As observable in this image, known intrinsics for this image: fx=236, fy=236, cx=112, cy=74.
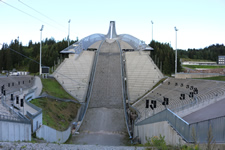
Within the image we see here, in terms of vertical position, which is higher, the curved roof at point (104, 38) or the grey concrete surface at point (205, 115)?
the curved roof at point (104, 38)

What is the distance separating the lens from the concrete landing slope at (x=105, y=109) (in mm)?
21656

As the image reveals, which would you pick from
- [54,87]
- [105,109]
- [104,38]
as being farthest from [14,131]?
[104,38]

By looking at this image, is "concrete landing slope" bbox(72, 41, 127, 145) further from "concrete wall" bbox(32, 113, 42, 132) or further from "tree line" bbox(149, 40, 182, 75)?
"tree line" bbox(149, 40, 182, 75)

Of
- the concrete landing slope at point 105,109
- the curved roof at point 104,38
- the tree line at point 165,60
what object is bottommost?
the concrete landing slope at point 105,109

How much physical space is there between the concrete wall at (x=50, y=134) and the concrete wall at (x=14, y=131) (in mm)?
1919

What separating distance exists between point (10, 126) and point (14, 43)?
212 ft

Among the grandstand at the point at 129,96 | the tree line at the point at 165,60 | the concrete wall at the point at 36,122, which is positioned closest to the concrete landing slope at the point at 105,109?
the grandstand at the point at 129,96

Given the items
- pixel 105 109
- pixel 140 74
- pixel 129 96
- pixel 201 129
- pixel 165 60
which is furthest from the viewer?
pixel 165 60

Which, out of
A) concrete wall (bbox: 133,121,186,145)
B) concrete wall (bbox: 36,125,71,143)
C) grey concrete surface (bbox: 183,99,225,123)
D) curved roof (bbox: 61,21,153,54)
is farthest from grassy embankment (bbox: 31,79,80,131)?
curved roof (bbox: 61,21,153,54)

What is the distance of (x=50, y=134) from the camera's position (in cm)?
1767

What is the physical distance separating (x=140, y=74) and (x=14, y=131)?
107 ft

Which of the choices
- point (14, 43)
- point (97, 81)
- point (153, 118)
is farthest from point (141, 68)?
point (14, 43)

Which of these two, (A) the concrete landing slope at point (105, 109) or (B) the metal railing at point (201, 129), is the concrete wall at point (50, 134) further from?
(B) the metal railing at point (201, 129)

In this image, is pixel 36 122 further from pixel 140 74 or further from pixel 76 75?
pixel 140 74
